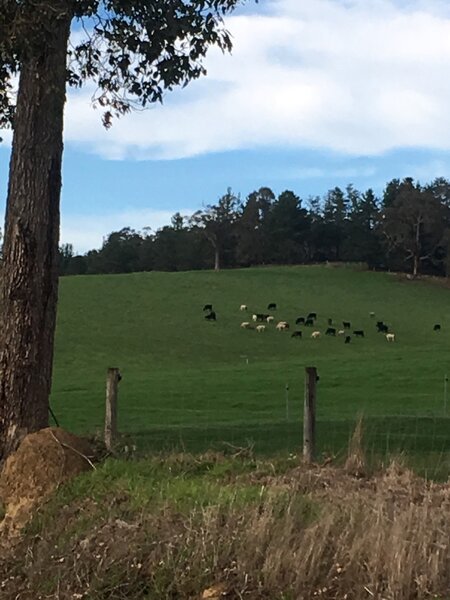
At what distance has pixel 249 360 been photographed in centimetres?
4744

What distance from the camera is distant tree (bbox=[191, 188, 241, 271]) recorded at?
371ft

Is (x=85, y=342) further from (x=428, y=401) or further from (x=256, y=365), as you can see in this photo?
(x=428, y=401)

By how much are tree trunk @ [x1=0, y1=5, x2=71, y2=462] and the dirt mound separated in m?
0.88

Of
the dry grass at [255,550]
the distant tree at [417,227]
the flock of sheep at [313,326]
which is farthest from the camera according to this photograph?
the distant tree at [417,227]

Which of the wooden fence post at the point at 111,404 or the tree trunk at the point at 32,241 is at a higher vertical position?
the tree trunk at the point at 32,241

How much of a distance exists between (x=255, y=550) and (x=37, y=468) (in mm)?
3019

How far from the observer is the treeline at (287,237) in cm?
9956

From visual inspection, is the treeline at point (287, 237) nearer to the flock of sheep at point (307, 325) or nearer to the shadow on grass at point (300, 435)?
the flock of sheep at point (307, 325)

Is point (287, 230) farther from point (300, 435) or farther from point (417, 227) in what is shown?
point (300, 435)

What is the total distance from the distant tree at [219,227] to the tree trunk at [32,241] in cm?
10193

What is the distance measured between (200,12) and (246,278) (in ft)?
243

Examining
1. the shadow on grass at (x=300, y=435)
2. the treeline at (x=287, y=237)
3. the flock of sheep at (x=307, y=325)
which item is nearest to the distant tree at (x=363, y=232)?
the treeline at (x=287, y=237)

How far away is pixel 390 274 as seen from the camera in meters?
95.1

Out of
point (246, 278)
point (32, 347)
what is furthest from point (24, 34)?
point (246, 278)
